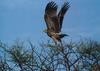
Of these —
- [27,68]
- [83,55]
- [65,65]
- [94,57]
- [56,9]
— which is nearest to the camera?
[56,9]

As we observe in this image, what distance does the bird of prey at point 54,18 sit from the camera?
1441cm

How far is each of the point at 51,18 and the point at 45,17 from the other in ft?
0.76

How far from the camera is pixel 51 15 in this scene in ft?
48.4

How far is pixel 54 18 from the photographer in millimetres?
14742

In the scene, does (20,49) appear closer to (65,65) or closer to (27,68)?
(27,68)

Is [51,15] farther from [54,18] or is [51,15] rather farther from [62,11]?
[62,11]

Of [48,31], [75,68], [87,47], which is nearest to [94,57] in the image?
[87,47]

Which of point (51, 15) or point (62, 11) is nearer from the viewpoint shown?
point (62, 11)

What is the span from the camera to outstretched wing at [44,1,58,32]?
14414 millimetres

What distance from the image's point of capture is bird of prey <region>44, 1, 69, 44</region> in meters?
14.4

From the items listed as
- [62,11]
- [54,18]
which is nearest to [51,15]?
[54,18]

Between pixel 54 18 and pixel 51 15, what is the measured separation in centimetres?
16

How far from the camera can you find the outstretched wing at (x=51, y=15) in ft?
47.3

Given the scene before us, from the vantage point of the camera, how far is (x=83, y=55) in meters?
20.1
